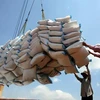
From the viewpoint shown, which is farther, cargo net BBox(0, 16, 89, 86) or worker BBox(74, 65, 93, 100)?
worker BBox(74, 65, 93, 100)

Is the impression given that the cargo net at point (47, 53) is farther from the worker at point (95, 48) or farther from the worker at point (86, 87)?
the worker at point (86, 87)

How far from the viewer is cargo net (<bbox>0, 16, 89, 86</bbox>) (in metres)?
3.80

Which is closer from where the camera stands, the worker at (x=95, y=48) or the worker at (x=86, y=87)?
the worker at (x=95, y=48)

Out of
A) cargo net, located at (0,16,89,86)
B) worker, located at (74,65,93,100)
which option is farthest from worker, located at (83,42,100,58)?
worker, located at (74,65,93,100)

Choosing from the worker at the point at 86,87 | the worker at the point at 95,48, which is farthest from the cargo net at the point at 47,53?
the worker at the point at 86,87

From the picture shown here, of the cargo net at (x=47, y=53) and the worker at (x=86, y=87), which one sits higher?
the cargo net at (x=47, y=53)

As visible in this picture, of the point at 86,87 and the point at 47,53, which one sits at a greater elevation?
the point at 47,53

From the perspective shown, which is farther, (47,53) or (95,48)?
(47,53)

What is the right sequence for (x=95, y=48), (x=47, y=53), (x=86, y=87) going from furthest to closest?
1. (x=86, y=87)
2. (x=47, y=53)
3. (x=95, y=48)

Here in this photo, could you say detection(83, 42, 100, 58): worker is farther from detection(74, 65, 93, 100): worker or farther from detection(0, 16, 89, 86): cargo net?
detection(74, 65, 93, 100): worker

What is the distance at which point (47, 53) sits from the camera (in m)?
4.02

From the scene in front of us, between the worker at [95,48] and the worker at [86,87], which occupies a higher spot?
the worker at [95,48]

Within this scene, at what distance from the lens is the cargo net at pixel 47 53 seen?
3799 millimetres

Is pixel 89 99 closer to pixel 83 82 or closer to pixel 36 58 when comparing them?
pixel 83 82
